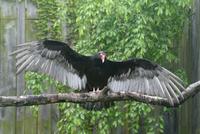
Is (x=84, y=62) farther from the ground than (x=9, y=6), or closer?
closer

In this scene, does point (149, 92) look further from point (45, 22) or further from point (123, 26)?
point (45, 22)

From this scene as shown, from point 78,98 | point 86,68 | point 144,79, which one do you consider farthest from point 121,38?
point 78,98

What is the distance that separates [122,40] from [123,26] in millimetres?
132

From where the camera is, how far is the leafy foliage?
5477 mm

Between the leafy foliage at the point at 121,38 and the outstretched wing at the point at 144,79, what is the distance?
783mm

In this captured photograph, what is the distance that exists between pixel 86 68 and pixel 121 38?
0.97m

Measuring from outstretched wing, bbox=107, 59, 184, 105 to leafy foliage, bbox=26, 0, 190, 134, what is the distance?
2.57 ft

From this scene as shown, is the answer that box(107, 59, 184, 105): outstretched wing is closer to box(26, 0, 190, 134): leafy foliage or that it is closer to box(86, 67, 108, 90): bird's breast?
box(86, 67, 108, 90): bird's breast

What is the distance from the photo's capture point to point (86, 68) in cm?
483

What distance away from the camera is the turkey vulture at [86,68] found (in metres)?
4.47

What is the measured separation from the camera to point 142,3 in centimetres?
549

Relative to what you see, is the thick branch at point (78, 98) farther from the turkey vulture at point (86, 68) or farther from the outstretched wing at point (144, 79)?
the turkey vulture at point (86, 68)

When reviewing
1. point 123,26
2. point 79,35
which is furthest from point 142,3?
point 79,35

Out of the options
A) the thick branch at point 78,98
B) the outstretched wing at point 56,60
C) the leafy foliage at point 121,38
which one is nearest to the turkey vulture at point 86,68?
the outstretched wing at point 56,60
